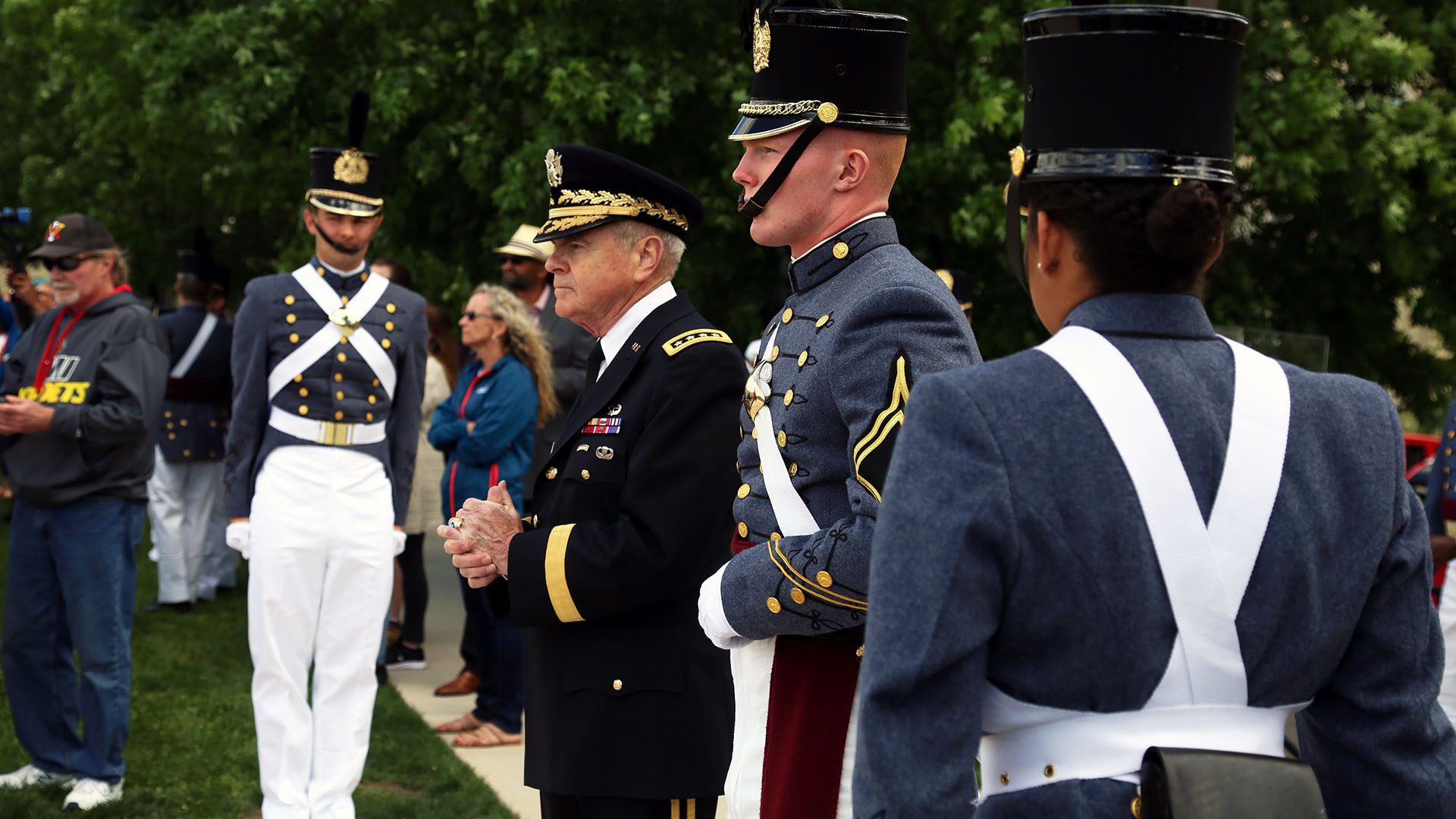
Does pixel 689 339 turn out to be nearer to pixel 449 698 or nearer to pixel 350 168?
pixel 350 168

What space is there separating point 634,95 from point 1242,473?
30.7ft

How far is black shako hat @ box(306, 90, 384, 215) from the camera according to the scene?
5.88 meters

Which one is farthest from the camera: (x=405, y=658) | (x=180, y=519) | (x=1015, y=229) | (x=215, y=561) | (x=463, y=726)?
(x=215, y=561)

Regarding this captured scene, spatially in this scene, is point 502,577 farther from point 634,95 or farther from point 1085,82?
point 634,95

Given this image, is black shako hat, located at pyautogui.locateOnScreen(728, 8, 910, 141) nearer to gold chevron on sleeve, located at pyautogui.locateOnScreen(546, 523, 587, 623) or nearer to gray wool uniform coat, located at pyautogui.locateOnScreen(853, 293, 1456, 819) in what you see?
gold chevron on sleeve, located at pyautogui.locateOnScreen(546, 523, 587, 623)

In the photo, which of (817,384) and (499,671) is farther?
(499,671)

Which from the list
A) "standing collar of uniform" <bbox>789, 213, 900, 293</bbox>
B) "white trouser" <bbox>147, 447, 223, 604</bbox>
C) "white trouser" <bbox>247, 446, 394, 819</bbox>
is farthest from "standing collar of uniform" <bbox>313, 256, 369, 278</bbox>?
"white trouser" <bbox>147, 447, 223, 604</bbox>

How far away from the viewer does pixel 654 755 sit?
140 inches

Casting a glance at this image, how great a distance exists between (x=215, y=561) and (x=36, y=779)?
5.31 m

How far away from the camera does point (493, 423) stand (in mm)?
7824

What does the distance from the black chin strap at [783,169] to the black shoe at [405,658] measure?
255 inches

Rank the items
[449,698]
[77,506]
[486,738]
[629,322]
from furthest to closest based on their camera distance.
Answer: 1. [449,698]
2. [486,738]
3. [77,506]
4. [629,322]

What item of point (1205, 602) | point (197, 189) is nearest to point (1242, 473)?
point (1205, 602)

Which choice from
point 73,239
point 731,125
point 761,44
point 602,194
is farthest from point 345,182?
point 731,125
